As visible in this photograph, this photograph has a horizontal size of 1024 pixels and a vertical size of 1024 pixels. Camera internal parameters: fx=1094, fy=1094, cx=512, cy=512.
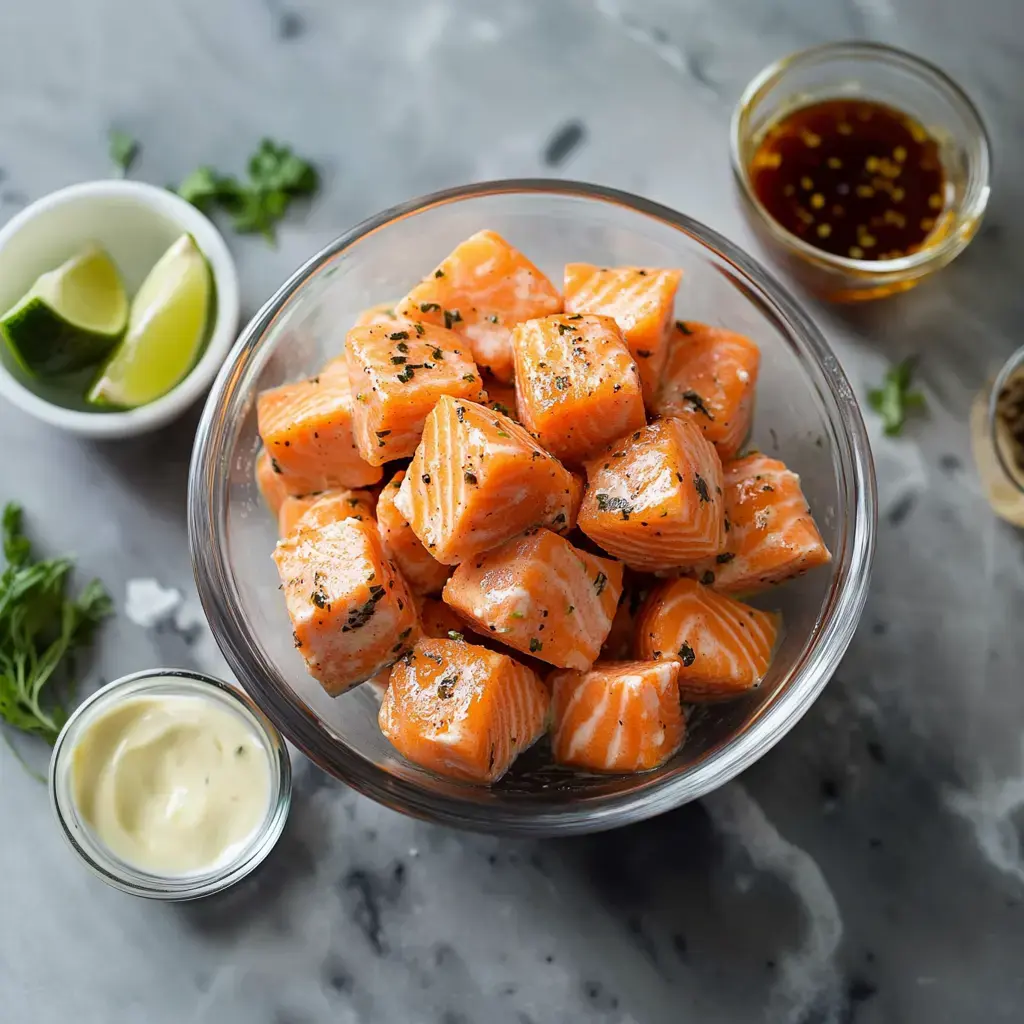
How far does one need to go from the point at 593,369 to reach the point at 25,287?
1.51 meters

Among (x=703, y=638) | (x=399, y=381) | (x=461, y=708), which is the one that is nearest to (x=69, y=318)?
(x=399, y=381)

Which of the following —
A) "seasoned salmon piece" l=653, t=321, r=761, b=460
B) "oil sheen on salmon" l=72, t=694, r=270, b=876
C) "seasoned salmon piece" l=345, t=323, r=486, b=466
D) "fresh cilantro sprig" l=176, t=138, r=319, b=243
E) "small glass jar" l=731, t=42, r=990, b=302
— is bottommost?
"oil sheen on salmon" l=72, t=694, r=270, b=876

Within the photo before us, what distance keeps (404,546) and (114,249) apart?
124 cm

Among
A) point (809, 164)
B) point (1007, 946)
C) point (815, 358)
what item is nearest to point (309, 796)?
point (815, 358)

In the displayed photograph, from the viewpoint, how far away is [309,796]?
2480mm

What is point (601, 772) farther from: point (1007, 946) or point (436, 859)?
point (1007, 946)

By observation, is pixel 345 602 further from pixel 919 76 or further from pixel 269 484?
pixel 919 76

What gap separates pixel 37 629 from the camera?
99.3 inches

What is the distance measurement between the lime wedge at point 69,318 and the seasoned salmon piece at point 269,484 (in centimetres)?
53

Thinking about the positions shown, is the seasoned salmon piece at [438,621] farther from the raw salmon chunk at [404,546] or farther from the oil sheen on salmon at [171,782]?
the oil sheen on salmon at [171,782]

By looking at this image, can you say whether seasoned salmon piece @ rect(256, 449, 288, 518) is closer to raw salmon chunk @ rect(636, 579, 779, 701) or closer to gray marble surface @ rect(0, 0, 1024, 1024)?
gray marble surface @ rect(0, 0, 1024, 1024)

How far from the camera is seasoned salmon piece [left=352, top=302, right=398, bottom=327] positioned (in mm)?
2062

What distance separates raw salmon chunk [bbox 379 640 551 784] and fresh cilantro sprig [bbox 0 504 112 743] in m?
0.97

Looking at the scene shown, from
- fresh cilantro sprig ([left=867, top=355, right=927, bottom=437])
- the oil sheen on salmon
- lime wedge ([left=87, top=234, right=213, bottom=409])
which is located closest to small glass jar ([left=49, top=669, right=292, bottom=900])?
the oil sheen on salmon
